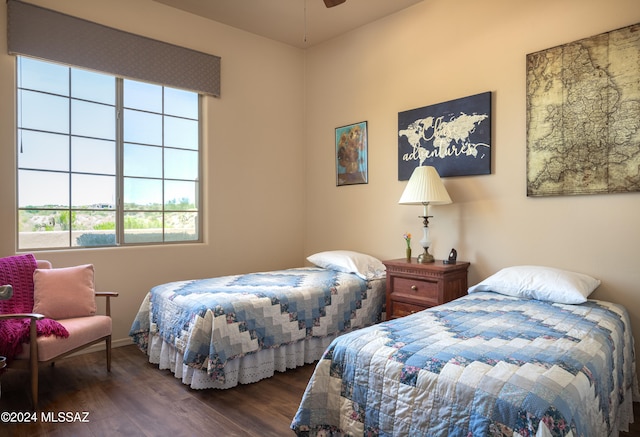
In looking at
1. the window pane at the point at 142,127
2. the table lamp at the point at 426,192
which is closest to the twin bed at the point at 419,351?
the table lamp at the point at 426,192

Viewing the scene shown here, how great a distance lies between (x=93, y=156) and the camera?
355cm

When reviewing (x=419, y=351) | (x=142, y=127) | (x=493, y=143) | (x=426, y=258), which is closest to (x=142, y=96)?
(x=142, y=127)

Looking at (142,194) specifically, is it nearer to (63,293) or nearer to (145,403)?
(63,293)

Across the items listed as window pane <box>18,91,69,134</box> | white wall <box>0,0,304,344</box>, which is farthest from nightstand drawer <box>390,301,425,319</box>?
window pane <box>18,91,69,134</box>

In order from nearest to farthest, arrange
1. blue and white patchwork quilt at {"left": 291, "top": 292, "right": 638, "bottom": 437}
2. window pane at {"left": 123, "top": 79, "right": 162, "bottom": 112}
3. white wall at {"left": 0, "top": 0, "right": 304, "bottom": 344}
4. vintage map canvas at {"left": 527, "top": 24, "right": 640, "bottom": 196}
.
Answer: blue and white patchwork quilt at {"left": 291, "top": 292, "right": 638, "bottom": 437}, vintage map canvas at {"left": 527, "top": 24, "right": 640, "bottom": 196}, white wall at {"left": 0, "top": 0, "right": 304, "bottom": 344}, window pane at {"left": 123, "top": 79, "right": 162, "bottom": 112}

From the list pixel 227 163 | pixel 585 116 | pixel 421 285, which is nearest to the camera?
pixel 585 116

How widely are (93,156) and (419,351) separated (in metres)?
3.20

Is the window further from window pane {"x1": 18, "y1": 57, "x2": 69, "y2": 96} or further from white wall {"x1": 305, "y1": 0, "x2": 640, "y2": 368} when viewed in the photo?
white wall {"x1": 305, "y1": 0, "x2": 640, "y2": 368}

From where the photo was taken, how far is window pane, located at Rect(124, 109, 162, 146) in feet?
12.3

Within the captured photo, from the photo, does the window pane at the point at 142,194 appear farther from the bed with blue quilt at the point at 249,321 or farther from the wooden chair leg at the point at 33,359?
the wooden chair leg at the point at 33,359

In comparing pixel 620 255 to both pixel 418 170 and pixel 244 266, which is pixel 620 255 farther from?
pixel 244 266

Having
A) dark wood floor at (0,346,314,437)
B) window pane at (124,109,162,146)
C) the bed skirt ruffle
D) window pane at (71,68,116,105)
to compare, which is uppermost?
window pane at (71,68,116,105)

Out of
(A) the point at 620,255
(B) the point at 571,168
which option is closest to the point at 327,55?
(B) the point at 571,168

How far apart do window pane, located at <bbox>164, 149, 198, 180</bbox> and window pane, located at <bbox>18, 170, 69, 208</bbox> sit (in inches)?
34.8
